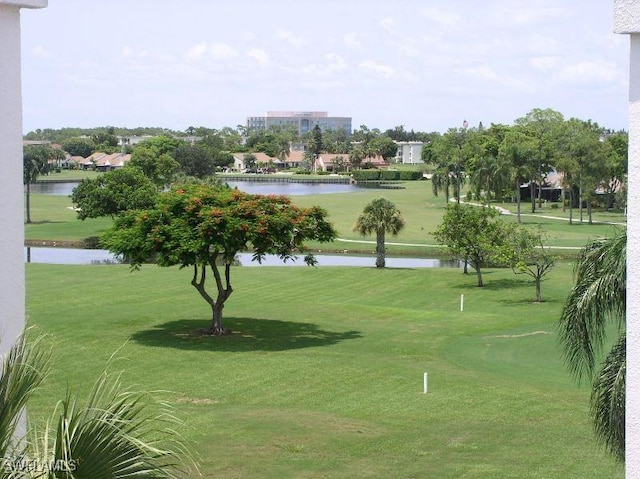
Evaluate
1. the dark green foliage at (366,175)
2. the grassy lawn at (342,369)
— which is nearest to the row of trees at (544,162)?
the grassy lawn at (342,369)

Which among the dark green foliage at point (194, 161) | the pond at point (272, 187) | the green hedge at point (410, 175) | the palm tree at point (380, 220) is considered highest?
the dark green foliage at point (194, 161)

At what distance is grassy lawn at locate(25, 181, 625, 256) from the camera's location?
7156 centimetres

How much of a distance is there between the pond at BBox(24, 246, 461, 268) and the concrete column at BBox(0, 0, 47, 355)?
55.0 meters

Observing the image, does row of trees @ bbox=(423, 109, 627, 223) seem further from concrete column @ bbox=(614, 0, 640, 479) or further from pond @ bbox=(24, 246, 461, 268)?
concrete column @ bbox=(614, 0, 640, 479)

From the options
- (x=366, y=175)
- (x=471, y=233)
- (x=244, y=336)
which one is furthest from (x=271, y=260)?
(x=366, y=175)

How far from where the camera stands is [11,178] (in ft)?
22.1

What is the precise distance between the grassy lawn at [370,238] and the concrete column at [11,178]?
47.8 m

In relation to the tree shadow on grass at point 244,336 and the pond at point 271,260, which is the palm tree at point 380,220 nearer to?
the pond at point 271,260

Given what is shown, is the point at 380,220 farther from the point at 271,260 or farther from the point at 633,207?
the point at 633,207

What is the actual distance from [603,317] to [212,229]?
20.4 metres

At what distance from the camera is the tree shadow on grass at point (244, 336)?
32688 millimetres

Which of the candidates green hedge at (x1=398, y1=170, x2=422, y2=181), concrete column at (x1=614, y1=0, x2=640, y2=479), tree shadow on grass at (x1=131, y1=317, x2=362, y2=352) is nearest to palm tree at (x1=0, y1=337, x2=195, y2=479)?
concrete column at (x1=614, y1=0, x2=640, y2=479)

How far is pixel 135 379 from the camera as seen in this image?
27.5m

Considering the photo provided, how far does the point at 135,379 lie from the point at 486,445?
10.9 meters
